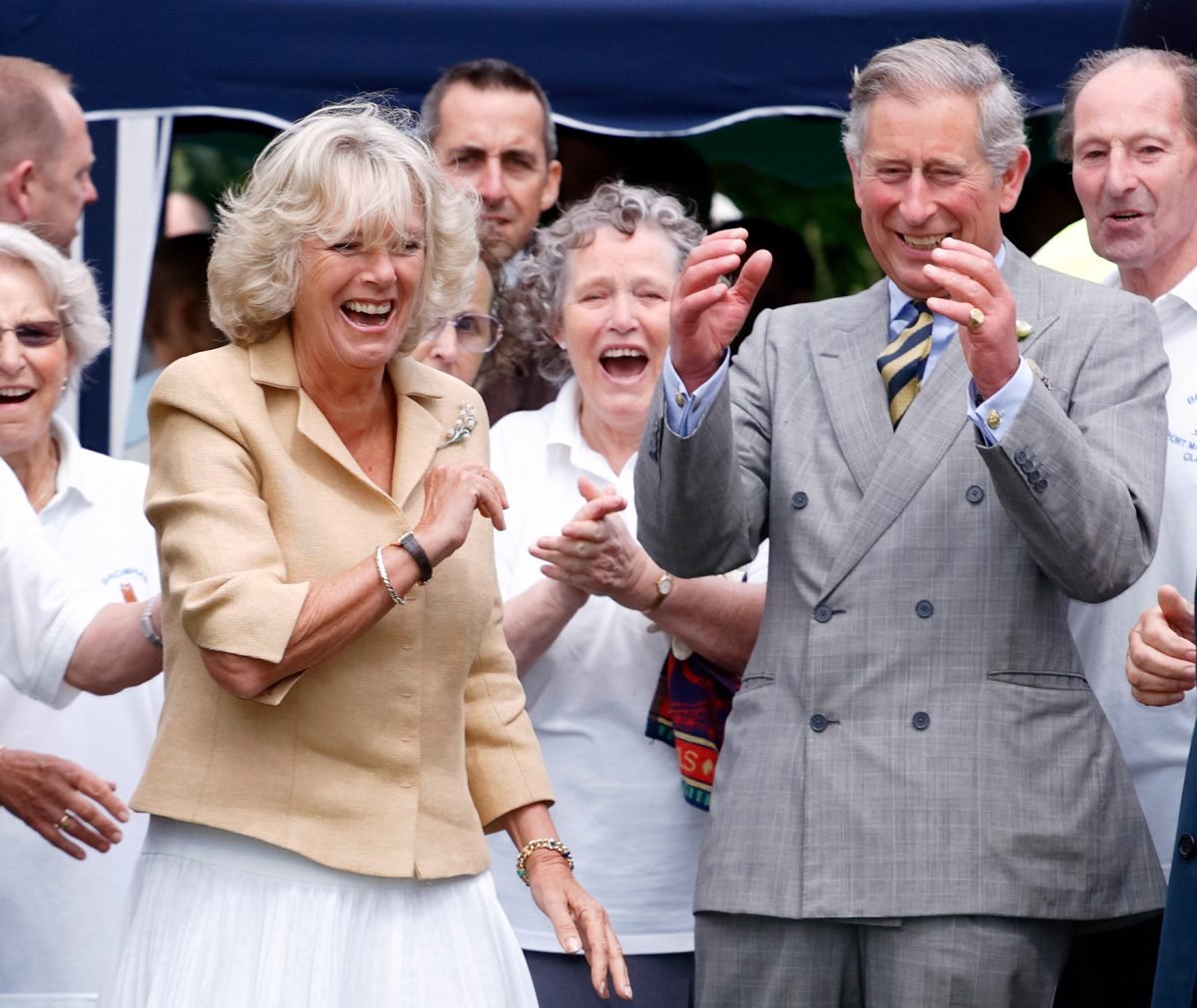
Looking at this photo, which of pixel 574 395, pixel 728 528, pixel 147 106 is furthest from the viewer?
pixel 147 106

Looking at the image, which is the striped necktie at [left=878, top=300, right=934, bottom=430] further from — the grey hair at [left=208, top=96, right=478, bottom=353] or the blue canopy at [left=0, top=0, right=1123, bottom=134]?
the blue canopy at [left=0, top=0, right=1123, bottom=134]

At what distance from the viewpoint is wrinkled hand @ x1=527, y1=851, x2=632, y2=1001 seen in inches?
121

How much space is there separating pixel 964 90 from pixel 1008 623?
3.07 ft

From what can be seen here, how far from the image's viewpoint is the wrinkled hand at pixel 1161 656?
124 inches

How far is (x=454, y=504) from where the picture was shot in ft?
9.77

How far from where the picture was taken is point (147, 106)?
534 cm

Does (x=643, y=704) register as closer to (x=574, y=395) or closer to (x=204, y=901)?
(x=574, y=395)

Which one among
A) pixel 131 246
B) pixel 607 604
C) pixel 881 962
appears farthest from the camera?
pixel 131 246

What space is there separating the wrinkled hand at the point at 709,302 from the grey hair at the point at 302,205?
1.51 feet

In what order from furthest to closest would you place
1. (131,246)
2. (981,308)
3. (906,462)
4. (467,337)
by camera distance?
(131,246), (467,337), (906,462), (981,308)

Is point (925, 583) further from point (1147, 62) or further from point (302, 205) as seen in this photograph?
point (1147, 62)

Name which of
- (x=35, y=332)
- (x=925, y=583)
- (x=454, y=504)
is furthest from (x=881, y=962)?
(x=35, y=332)

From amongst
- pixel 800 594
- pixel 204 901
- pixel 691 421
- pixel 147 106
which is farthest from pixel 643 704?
pixel 147 106

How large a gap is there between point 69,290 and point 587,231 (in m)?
1.12
